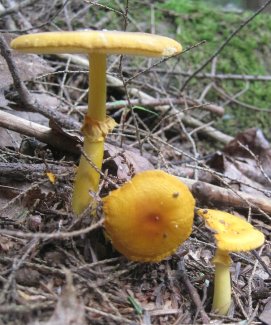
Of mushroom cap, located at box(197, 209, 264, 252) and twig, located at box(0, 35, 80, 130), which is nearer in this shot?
mushroom cap, located at box(197, 209, 264, 252)

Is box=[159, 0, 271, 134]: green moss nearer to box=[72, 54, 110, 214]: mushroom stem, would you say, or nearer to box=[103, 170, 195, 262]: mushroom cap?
box=[72, 54, 110, 214]: mushroom stem

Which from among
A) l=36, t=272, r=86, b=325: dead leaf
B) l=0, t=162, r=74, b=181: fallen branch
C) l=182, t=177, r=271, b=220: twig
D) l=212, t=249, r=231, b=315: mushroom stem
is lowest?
l=212, t=249, r=231, b=315: mushroom stem

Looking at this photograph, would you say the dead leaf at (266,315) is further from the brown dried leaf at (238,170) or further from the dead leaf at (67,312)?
the brown dried leaf at (238,170)

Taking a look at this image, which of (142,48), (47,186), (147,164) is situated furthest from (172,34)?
(142,48)

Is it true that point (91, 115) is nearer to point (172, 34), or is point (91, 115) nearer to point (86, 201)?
point (86, 201)

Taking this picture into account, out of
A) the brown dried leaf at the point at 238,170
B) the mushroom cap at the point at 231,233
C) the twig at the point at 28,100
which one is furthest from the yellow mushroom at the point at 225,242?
the brown dried leaf at the point at 238,170

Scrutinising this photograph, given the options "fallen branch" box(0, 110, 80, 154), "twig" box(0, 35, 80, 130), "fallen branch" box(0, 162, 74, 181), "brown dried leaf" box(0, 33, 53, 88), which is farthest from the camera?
"brown dried leaf" box(0, 33, 53, 88)

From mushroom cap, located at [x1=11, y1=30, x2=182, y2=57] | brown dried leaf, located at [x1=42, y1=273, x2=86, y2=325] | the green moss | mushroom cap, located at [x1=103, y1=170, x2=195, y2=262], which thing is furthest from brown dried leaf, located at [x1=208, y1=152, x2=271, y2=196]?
brown dried leaf, located at [x1=42, y1=273, x2=86, y2=325]
